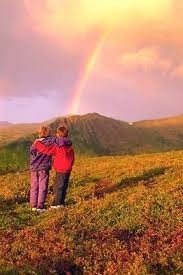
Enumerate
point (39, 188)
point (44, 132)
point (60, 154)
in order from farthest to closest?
1. point (39, 188)
2. point (60, 154)
3. point (44, 132)

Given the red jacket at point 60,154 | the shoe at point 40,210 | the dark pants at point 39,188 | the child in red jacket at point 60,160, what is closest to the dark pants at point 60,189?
the child in red jacket at point 60,160

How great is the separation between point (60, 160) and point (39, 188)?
64.8 inches

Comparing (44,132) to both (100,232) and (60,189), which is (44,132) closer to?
(60,189)

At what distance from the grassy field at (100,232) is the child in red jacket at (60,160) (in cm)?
84

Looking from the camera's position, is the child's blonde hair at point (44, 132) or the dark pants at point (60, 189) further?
the dark pants at point (60, 189)

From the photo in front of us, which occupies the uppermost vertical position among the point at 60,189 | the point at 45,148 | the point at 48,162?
the point at 45,148

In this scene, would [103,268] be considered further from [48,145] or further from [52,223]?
[48,145]

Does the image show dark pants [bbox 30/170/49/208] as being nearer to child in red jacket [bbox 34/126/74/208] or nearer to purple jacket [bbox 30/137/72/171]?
purple jacket [bbox 30/137/72/171]

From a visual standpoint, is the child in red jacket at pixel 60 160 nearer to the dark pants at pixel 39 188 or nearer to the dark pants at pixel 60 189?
the dark pants at pixel 60 189

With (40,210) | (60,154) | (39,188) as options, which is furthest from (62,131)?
(40,210)

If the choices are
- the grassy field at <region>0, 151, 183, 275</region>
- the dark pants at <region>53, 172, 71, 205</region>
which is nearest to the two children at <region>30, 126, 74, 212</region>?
the dark pants at <region>53, 172, 71, 205</region>

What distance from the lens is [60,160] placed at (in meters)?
24.0

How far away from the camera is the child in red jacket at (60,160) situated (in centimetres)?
2378

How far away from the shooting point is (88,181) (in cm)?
3362
